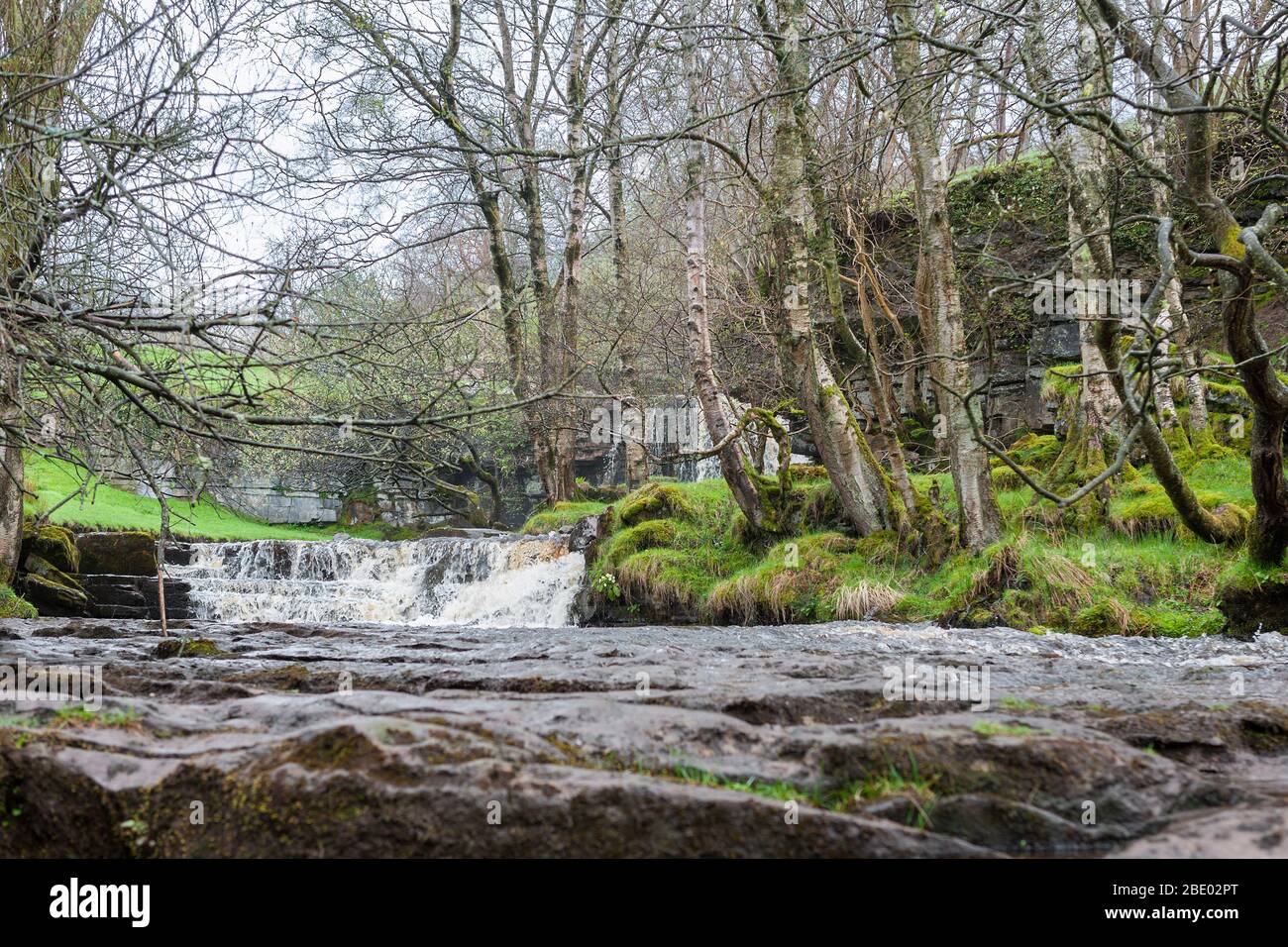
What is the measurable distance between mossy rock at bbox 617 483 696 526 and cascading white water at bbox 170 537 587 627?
41.3 inches

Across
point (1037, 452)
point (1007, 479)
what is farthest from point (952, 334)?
point (1037, 452)

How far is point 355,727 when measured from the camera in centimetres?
254

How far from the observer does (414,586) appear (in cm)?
1574

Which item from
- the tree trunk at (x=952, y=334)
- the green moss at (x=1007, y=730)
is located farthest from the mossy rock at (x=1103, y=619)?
the green moss at (x=1007, y=730)

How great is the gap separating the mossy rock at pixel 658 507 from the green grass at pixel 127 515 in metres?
6.96

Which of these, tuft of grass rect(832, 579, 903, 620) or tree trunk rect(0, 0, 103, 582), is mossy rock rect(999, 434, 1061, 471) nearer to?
tuft of grass rect(832, 579, 903, 620)

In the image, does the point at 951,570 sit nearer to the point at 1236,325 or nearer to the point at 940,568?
the point at 940,568

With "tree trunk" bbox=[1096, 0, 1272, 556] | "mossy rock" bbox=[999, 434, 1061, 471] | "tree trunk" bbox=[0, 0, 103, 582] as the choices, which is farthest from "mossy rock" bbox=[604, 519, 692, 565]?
"tree trunk" bbox=[0, 0, 103, 582]

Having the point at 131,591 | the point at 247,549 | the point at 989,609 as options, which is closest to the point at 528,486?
the point at 247,549

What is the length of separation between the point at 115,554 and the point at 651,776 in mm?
16493

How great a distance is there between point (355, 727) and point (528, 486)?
25352mm

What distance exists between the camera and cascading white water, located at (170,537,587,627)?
47.6 ft

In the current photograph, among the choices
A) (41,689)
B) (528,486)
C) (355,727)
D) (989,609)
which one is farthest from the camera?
(528,486)
